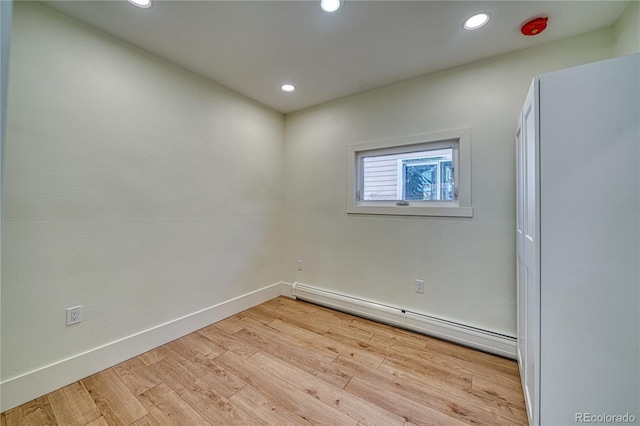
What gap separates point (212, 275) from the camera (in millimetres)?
2525

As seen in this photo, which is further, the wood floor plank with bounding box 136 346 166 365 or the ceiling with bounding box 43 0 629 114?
the wood floor plank with bounding box 136 346 166 365

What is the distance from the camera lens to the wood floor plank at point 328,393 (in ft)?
4.64

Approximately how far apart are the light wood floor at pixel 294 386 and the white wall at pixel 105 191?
1.09 ft

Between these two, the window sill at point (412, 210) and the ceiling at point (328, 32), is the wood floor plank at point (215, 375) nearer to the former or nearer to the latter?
the window sill at point (412, 210)

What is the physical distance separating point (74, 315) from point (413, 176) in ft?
9.65

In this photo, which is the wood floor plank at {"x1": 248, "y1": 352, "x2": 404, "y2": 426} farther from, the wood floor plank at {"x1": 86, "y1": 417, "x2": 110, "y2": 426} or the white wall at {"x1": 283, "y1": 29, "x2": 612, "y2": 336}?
the white wall at {"x1": 283, "y1": 29, "x2": 612, "y2": 336}

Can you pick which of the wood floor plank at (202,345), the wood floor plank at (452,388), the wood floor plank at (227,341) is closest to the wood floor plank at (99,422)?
the wood floor plank at (202,345)

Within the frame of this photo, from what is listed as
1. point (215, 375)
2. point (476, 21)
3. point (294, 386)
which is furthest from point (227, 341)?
point (476, 21)

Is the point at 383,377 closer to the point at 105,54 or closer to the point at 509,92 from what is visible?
the point at 509,92

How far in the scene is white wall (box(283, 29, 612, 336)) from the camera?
198 centimetres

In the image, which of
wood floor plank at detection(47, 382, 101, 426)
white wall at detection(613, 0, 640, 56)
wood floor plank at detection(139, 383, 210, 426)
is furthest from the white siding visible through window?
wood floor plank at detection(47, 382, 101, 426)

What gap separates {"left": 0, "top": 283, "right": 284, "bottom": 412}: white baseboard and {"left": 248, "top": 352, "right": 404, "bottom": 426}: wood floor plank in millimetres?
786

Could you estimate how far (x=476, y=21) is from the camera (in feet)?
5.44

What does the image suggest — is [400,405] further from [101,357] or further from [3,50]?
[3,50]
